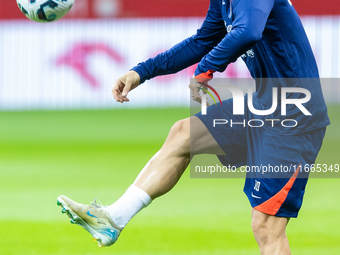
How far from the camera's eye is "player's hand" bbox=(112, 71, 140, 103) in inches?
99.4

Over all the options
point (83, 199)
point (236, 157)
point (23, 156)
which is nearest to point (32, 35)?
point (23, 156)

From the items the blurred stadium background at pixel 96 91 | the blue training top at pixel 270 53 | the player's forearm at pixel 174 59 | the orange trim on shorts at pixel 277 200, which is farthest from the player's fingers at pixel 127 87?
the blurred stadium background at pixel 96 91

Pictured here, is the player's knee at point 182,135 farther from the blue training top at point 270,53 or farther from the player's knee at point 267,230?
the player's knee at point 267,230

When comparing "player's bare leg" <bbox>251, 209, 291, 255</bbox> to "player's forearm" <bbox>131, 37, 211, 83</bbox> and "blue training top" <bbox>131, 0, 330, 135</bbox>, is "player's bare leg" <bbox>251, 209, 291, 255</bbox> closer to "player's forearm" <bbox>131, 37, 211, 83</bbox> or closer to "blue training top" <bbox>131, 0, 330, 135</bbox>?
"blue training top" <bbox>131, 0, 330, 135</bbox>

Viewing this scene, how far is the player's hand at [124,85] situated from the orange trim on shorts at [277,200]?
87cm

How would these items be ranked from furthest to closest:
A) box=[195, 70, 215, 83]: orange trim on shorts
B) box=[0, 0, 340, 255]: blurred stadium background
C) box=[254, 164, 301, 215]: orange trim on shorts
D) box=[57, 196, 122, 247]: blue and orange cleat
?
box=[0, 0, 340, 255]: blurred stadium background → box=[57, 196, 122, 247]: blue and orange cleat → box=[254, 164, 301, 215]: orange trim on shorts → box=[195, 70, 215, 83]: orange trim on shorts

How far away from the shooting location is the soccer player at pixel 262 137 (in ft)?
7.16

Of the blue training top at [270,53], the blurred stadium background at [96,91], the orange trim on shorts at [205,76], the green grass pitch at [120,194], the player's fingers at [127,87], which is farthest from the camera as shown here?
the blurred stadium background at [96,91]

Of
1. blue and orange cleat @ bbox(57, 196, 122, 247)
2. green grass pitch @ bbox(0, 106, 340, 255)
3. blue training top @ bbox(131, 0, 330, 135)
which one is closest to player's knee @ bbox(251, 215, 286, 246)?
blue training top @ bbox(131, 0, 330, 135)

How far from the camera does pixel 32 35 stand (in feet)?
29.2

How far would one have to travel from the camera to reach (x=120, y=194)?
15.0 feet

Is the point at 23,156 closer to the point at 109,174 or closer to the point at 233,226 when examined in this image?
the point at 109,174

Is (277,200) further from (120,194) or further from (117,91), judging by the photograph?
(120,194)

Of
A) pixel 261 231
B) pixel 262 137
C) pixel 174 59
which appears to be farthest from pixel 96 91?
pixel 261 231
